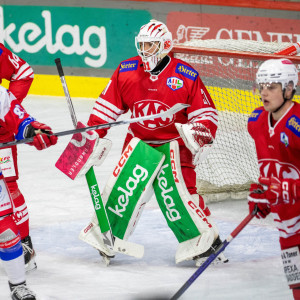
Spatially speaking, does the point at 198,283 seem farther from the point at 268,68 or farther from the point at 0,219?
the point at 268,68

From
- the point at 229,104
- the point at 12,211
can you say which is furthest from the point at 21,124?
the point at 229,104

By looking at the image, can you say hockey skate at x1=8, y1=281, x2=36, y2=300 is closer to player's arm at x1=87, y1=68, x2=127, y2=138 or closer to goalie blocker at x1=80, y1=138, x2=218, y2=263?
goalie blocker at x1=80, y1=138, x2=218, y2=263

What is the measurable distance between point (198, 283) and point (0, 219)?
1.00 m

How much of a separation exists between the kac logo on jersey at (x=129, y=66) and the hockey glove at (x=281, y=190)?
144cm

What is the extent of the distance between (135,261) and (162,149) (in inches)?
23.8

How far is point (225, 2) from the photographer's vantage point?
25.0ft

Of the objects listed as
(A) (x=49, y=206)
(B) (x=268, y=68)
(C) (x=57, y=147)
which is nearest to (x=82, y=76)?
(C) (x=57, y=147)

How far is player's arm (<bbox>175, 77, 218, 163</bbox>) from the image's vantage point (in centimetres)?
435

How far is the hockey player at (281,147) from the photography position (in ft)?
11.1

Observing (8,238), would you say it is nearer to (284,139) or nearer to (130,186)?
(130,186)

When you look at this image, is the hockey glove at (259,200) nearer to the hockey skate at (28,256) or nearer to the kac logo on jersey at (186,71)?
the kac logo on jersey at (186,71)

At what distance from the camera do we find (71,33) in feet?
26.8

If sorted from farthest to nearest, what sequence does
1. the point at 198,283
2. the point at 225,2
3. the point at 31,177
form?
the point at 225,2
the point at 31,177
the point at 198,283

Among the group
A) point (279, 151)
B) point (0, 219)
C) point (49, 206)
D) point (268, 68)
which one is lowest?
point (49, 206)
